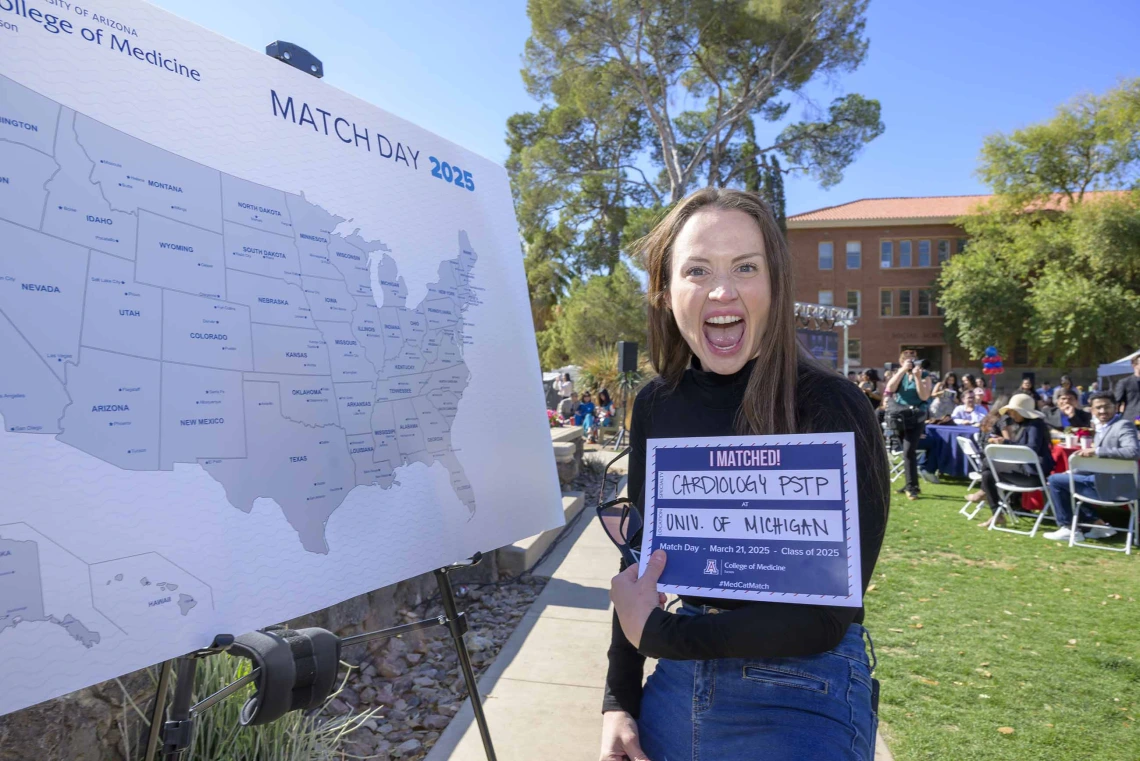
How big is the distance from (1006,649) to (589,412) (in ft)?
38.3

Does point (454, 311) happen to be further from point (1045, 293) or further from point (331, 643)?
point (1045, 293)

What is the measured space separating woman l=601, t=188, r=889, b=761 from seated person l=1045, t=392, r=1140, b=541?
669cm

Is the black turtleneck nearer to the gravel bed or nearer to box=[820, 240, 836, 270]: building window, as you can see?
the gravel bed

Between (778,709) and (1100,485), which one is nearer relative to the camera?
(778,709)

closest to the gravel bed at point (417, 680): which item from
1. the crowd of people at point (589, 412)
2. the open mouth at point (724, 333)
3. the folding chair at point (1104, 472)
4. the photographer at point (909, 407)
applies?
the open mouth at point (724, 333)

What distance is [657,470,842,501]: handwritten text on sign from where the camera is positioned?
124 cm

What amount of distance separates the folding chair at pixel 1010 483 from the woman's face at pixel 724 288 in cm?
692

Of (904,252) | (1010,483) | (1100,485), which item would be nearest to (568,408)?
(1010,483)

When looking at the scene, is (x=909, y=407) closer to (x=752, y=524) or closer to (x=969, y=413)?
(x=969, y=413)

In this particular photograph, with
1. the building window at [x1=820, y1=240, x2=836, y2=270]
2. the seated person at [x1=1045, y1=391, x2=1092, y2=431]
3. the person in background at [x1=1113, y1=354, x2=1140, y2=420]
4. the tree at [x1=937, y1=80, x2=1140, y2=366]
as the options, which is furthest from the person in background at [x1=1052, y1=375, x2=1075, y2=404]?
the building window at [x1=820, y1=240, x2=836, y2=270]

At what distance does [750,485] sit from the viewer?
131cm

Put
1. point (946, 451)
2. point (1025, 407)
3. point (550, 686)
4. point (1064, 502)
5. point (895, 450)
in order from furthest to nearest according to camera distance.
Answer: point (895, 450) < point (946, 451) < point (1025, 407) < point (1064, 502) < point (550, 686)

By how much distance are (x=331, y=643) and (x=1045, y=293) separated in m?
36.6

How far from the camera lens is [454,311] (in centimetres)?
204
